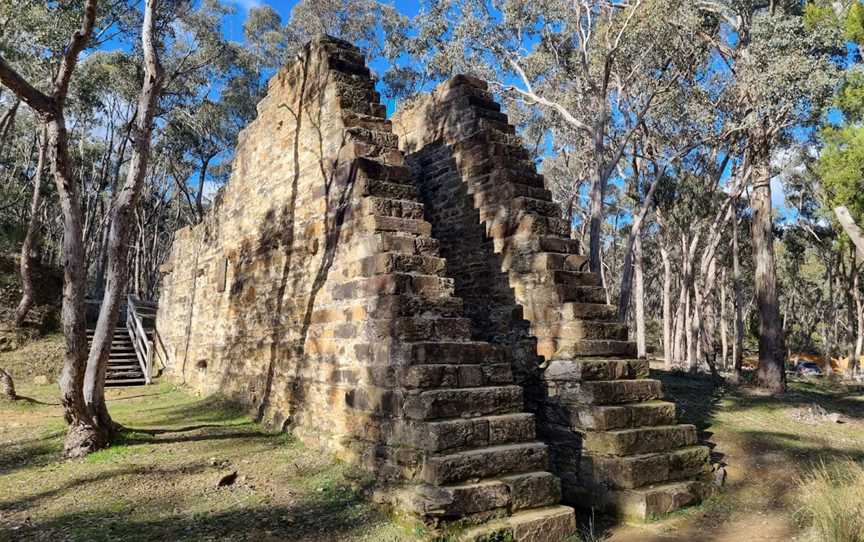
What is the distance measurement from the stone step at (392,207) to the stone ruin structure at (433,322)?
2cm

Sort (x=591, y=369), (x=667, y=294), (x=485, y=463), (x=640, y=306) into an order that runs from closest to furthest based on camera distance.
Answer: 1. (x=485, y=463)
2. (x=591, y=369)
3. (x=640, y=306)
4. (x=667, y=294)

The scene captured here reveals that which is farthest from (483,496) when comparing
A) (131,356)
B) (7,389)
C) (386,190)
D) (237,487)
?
(131,356)

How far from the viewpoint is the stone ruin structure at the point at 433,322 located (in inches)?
209

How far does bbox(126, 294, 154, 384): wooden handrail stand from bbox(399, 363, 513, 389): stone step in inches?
448

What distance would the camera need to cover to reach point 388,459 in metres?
5.48

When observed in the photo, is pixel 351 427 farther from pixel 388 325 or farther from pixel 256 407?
pixel 256 407

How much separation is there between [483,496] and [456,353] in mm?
1381

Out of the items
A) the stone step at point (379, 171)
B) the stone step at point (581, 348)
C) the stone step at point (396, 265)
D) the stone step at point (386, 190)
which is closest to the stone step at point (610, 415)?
the stone step at point (581, 348)

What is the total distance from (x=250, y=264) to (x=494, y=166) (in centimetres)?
439

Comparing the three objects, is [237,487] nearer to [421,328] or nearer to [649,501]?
[421,328]

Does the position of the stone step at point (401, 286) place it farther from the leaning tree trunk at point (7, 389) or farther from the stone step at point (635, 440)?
the leaning tree trunk at point (7, 389)

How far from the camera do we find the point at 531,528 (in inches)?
193

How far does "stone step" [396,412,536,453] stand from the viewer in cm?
507

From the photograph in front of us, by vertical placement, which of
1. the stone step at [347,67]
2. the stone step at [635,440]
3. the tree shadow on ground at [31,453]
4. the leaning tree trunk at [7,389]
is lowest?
the tree shadow on ground at [31,453]
